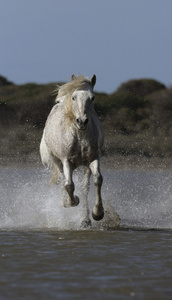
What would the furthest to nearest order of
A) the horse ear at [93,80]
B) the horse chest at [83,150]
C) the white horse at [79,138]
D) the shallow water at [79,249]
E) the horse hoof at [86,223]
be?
the horse hoof at [86,223] → the horse ear at [93,80] → the horse chest at [83,150] → the white horse at [79,138] → the shallow water at [79,249]

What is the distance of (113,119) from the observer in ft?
83.7

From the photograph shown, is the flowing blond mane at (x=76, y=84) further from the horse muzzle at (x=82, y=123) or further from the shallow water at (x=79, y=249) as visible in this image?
the shallow water at (x=79, y=249)

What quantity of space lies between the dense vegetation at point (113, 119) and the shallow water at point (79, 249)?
10145mm

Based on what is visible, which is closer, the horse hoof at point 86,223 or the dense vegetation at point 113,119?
the horse hoof at point 86,223

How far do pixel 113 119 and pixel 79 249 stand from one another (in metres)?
19.8

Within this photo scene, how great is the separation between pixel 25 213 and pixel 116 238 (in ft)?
8.82

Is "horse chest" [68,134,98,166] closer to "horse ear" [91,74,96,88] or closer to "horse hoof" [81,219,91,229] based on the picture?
"horse ear" [91,74,96,88]

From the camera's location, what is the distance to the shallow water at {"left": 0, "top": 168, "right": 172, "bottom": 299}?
4242 millimetres

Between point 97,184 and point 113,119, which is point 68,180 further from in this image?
point 113,119

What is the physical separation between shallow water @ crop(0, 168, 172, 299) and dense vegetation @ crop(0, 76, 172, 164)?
10145 millimetres

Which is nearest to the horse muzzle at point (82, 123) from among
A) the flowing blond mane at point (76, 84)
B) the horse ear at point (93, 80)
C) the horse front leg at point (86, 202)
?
the flowing blond mane at point (76, 84)

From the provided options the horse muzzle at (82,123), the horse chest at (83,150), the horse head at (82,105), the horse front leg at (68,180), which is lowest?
the horse front leg at (68,180)

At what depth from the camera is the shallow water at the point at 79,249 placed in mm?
4242

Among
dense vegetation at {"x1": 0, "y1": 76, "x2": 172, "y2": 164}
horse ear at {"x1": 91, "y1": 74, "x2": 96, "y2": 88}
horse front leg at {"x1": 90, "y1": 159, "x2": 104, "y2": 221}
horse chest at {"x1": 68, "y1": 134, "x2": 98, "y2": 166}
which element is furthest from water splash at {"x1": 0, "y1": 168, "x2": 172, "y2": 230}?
dense vegetation at {"x1": 0, "y1": 76, "x2": 172, "y2": 164}
